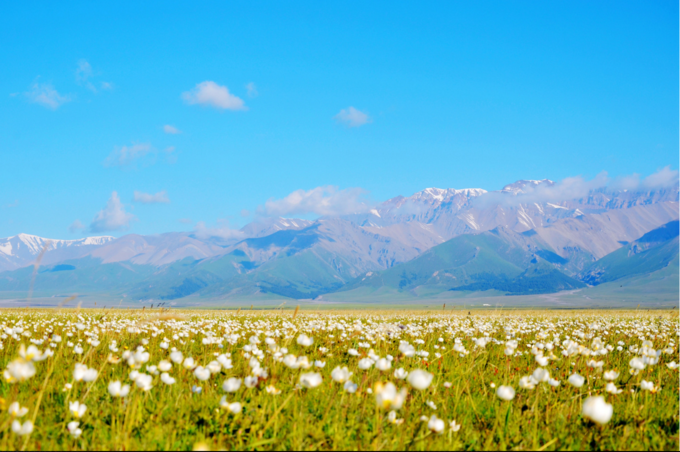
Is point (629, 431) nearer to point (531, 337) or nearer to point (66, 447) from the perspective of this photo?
point (66, 447)

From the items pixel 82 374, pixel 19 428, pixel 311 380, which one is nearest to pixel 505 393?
pixel 311 380

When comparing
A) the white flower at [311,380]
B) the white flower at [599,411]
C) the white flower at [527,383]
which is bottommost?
the white flower at [527,383]

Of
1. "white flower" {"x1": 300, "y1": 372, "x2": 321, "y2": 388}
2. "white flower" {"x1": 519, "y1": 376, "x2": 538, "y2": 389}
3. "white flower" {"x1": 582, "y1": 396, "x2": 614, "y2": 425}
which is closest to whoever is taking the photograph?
"white flower" {"x1": 582, "y1": 396, "x2": 614, "y2": 425}

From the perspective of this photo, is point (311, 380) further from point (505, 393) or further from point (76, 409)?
point (76, 409)

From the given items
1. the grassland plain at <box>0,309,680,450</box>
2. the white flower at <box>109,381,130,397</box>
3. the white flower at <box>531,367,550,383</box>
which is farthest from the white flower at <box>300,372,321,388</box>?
the white flower at <box>531,367,550,383</box>

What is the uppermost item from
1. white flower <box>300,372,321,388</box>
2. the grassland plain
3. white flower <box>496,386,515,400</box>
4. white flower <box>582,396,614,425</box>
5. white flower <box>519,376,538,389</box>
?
white flower <box>300,372,321,388</box>

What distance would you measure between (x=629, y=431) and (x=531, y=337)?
7.20 metres

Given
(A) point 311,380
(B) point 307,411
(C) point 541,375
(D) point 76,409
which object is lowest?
(B) point 307,411

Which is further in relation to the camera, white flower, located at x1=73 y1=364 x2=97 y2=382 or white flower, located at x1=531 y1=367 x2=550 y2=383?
white flower, located at x1=531 y1=367 x2=550 y2=383

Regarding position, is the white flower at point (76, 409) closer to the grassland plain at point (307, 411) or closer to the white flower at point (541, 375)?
the grassland plain at point (307, 411)

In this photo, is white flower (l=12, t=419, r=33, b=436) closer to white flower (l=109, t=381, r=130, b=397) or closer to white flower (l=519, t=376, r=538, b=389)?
white flower (l=109, t=381, r=130, b=397)

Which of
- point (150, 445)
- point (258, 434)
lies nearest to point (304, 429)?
point (258, 434)

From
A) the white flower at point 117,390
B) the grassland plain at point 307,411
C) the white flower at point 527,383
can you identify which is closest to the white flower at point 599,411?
Result: the grassland plain at point 307,411

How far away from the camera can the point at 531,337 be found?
36.1ft
